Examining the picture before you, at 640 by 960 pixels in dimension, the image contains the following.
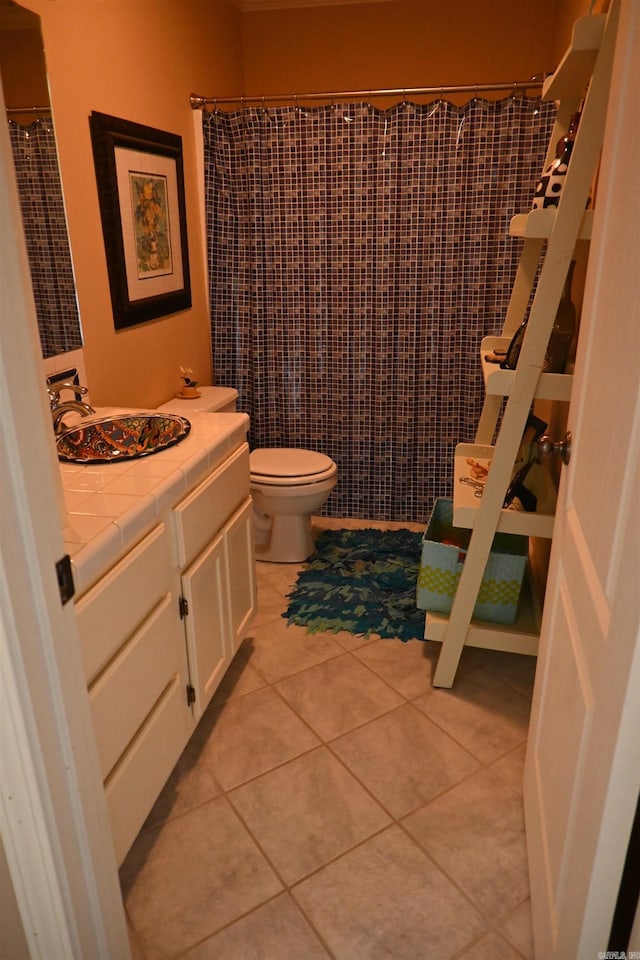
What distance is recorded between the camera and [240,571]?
204 centimetres

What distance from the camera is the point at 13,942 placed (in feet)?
2.99

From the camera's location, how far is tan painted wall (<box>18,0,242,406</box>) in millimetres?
1926

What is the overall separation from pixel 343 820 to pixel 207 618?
0.63 m

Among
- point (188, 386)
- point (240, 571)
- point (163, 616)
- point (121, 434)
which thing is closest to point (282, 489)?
point (188, 386)

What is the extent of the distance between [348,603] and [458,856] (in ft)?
3.72

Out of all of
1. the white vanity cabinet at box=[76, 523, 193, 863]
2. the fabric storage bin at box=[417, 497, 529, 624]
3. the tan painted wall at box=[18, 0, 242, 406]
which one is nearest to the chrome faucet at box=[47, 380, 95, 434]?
the tan painted wall at box=[18, 0, 242, 406]

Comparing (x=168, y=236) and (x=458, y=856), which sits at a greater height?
(x=168, y=236)

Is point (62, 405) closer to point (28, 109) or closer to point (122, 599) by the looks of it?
point (122, 599)

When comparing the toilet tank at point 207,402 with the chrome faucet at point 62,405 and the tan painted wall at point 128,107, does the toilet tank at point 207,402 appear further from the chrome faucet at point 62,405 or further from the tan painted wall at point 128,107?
the chrome faucet at point 62,405

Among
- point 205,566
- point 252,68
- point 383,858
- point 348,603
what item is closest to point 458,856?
point 383,858

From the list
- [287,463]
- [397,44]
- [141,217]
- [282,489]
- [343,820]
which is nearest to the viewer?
[343,820]

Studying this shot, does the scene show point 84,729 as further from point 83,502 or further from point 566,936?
point 566,936

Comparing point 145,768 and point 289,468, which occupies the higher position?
point 289,468

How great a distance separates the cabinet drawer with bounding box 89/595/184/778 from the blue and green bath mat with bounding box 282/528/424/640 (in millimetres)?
937
